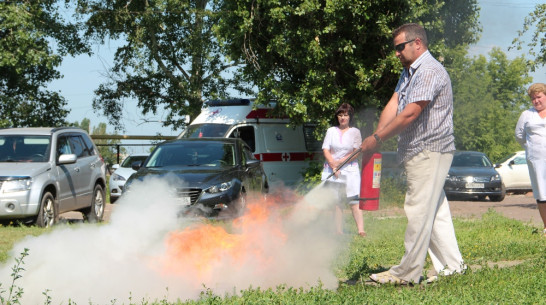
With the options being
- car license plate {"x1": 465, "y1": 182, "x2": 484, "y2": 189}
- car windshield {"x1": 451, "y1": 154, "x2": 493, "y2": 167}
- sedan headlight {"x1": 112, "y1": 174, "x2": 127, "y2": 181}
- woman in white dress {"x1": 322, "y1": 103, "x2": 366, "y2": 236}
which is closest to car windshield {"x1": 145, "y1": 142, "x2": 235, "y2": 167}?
woman in white dress {"x1": 322, "y1": 103, "x2": 366, "y2": 236}

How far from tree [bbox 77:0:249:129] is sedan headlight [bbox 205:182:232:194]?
1509 cm

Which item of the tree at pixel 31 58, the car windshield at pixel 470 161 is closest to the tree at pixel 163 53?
the tree at pixel 31 58

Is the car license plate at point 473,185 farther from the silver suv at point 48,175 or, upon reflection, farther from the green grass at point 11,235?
the green grass at point 11,235

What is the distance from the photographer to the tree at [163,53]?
27688 millimetres

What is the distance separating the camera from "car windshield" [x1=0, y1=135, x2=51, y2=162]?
1334cm

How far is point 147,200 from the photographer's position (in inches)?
261

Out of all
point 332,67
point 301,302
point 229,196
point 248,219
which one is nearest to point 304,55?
point 332,67

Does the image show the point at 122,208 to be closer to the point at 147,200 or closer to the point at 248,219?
the point at 147,200

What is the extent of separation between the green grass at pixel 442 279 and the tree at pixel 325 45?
831cm

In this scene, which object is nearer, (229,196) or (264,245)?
(264,245)

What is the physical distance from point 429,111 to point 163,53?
24015 millimetres

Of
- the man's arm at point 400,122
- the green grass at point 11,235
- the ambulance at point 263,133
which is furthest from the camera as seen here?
the ambulance at point 263,133

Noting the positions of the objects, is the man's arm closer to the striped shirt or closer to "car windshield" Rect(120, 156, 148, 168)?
the striped shirt

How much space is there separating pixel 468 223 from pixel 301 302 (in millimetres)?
8007
